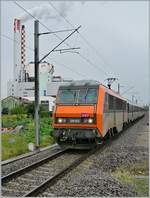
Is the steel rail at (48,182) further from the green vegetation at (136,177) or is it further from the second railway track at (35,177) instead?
the green vegetation at (136,177)

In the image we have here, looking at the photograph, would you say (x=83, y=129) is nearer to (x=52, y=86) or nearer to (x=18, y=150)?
(x=18, y=150)

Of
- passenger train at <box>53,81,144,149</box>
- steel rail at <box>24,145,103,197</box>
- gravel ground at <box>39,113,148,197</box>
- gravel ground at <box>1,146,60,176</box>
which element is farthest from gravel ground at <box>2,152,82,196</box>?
passenger train at <box>53,81,144,149</box>

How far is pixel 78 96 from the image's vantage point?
15.4m

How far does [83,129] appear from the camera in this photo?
14.8 m

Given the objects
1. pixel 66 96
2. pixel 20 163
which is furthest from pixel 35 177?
pixel 66 96

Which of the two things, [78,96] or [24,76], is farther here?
[24,76]

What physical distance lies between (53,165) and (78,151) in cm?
385

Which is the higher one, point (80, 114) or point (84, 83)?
point (84, 83)

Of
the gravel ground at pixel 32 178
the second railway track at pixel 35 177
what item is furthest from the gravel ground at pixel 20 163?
the gravel ground at pixel 32 178

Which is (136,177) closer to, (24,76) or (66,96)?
(66,96)

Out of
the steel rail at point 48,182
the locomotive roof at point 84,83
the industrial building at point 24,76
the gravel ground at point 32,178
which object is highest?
the industrial building at point 24,76

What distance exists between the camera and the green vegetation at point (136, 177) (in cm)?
860

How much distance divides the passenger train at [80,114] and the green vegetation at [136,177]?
311cm

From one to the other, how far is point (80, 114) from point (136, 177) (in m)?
5.23
